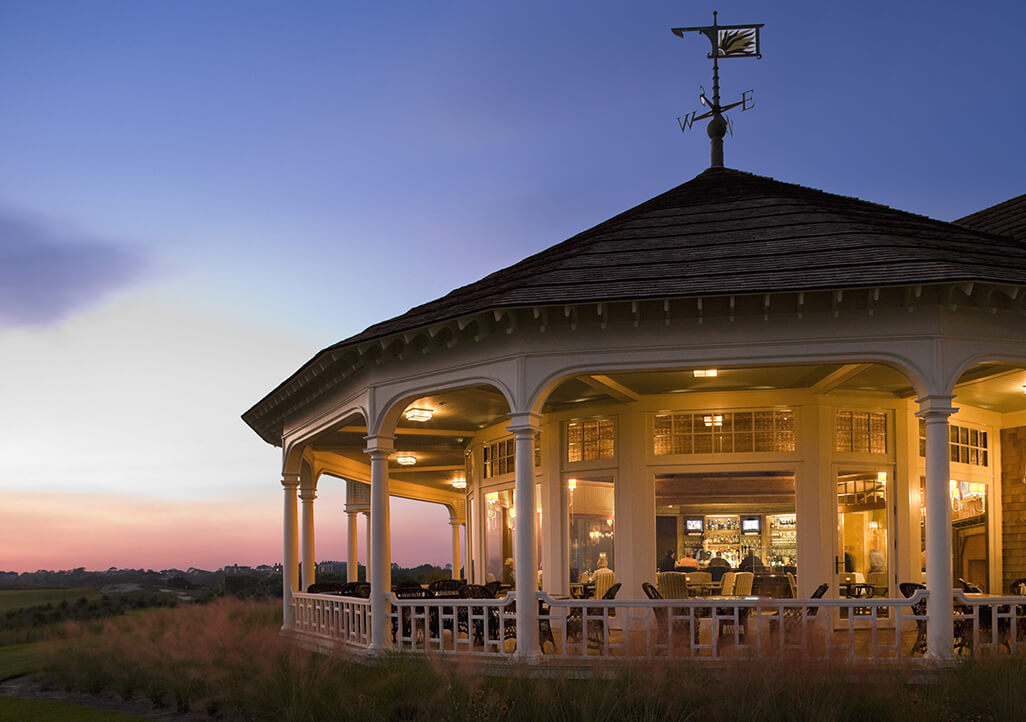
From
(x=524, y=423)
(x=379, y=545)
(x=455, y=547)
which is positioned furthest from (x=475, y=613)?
(x=455, y=547)

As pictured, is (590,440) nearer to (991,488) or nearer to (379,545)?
(379,545)

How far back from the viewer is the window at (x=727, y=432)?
584 inches

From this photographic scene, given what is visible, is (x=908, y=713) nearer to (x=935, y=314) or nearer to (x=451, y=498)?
(x=935, y=314)

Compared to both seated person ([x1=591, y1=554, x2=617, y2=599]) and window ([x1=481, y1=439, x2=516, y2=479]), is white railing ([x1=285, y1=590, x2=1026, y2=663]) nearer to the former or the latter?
seated person ([x1=591, y1=554, x2=617, y2=599])

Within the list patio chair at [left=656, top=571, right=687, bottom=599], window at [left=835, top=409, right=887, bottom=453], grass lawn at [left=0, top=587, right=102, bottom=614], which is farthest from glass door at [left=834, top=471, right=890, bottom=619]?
grass lawn at [left=0, top=587, right=102, bottom=614]

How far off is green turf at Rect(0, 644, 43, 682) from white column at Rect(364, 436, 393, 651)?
10328mm

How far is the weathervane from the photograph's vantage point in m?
17.0

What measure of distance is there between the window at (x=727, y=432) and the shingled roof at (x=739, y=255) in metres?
3.19

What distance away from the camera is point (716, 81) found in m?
17.6

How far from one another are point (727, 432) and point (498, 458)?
4.89 metres

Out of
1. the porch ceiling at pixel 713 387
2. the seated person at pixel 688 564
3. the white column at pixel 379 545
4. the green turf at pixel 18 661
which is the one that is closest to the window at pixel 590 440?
the porch ceiling at pixel 713 387

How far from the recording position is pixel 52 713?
563 inches

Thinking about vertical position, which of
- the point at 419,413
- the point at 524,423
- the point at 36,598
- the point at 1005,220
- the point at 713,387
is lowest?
the point at 36,598

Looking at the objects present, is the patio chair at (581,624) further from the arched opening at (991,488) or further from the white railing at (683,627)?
the arched opening at (991,488)
